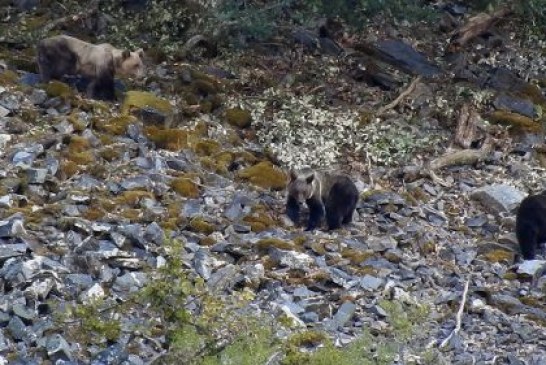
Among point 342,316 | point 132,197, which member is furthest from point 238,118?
point 342,316

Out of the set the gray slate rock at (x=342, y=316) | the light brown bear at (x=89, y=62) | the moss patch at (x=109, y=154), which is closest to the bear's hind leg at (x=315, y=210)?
the moss patch at (x=109, y=154)

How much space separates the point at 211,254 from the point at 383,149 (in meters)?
4.77

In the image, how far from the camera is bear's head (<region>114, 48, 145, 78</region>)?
17.7m

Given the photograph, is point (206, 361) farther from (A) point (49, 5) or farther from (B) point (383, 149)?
(A) point (49, 5)

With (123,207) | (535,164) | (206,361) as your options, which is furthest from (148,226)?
(535,164)

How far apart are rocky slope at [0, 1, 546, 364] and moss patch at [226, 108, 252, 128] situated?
21 mm

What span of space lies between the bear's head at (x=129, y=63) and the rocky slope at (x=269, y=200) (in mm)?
268

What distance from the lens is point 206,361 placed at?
8.44 metres

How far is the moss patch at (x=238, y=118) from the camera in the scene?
17.1 meters

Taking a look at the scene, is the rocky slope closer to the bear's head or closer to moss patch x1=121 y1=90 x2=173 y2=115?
moss patch x1=121 y1=90 x2=173 y2=115

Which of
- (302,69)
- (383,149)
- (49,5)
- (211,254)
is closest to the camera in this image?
(211,254)

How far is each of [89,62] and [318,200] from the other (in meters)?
4.63

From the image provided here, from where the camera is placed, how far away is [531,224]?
46.9 feet

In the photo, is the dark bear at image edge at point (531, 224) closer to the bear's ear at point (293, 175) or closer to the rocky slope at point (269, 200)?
the rocky slope at point (269, 200)
